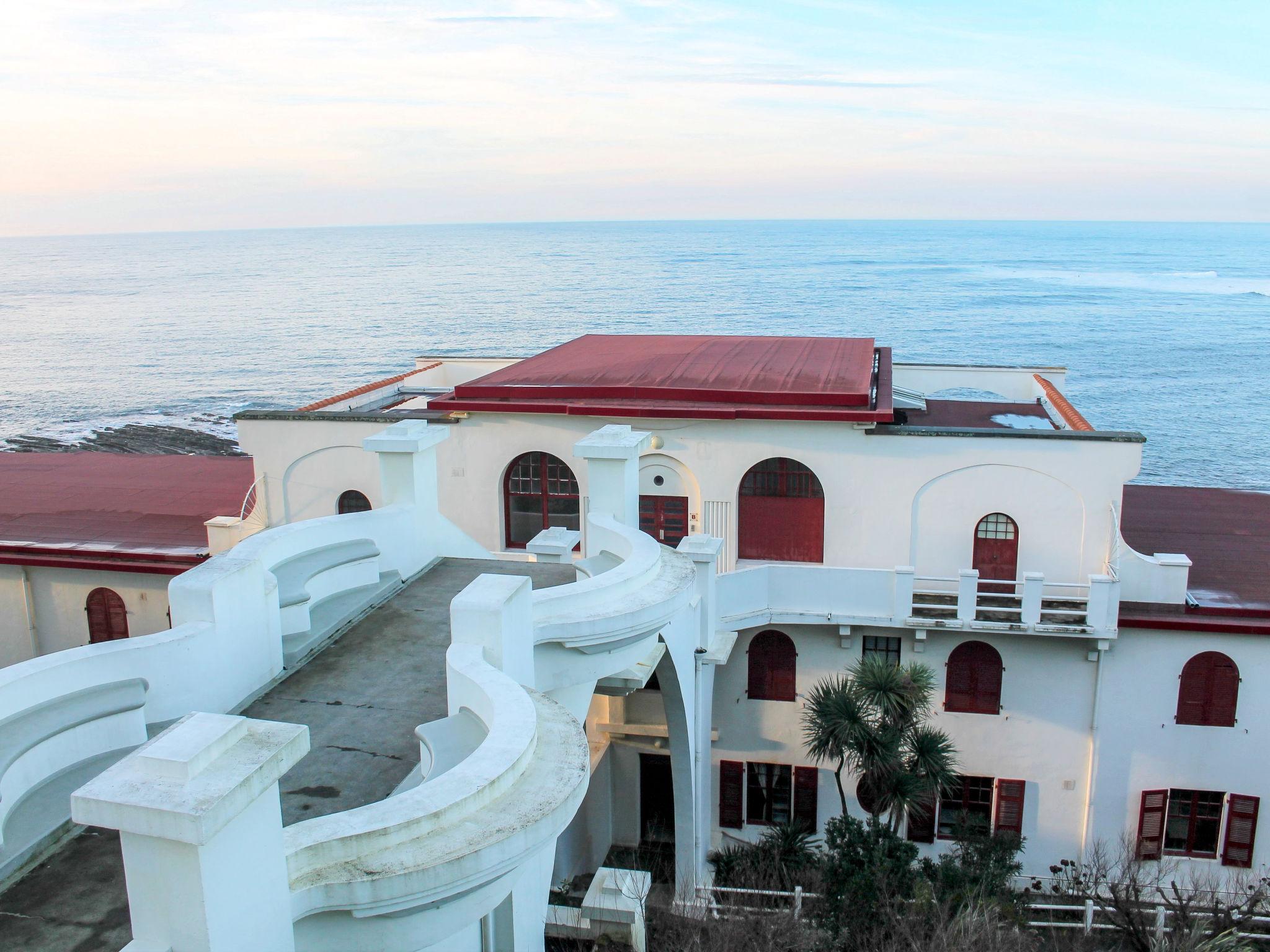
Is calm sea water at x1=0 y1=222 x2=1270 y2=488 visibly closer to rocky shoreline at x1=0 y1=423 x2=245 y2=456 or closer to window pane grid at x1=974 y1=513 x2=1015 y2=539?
rocky shoreline at x1=0 y1=423 x2=245 y2=456

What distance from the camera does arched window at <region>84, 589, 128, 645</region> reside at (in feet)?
76.9

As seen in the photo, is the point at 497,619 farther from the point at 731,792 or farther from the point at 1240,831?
the point at 1240,831

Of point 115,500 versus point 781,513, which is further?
point 115,500

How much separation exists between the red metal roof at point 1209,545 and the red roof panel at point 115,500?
1950 centimetres

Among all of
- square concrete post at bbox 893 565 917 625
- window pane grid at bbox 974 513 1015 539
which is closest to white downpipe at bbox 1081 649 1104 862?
window pane grid at bbox 974 513 1015 539

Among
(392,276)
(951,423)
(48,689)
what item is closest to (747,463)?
(951,423)

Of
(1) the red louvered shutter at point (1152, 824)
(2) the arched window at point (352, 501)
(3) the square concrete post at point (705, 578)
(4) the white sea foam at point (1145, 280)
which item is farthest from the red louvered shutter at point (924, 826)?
(4) the white sea foam at point (1145, 280)

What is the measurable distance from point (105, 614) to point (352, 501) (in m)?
A: 5.89

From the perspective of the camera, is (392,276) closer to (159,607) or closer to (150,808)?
(159,607)

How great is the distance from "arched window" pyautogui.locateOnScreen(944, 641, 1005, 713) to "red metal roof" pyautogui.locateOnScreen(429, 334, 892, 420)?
5.07m

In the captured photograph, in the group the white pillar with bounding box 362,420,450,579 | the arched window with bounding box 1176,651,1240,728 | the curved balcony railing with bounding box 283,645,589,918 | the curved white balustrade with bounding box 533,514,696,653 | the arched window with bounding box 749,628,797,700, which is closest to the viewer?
the curved balcony railing with bounding box 283,645,589,918

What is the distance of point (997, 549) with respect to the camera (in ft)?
69.4

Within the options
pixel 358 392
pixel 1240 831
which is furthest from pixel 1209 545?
pixel 358 392

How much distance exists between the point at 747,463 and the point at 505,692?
13.5 m
